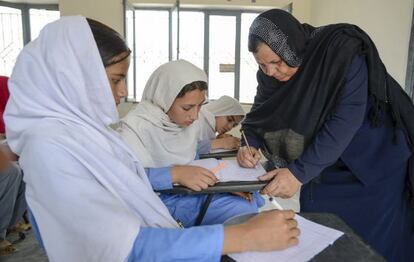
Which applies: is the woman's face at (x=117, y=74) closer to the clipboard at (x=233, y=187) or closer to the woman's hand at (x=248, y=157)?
the clipboard at (x=233, y=187)

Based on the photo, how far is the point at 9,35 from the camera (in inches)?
219

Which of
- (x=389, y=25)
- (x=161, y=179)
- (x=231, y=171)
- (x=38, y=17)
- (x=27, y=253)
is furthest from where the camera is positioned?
(x=38, y=17)

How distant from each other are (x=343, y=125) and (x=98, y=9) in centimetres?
449

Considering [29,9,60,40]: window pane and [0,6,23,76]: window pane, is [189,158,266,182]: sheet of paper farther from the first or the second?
[29,9,60,40]: window pane

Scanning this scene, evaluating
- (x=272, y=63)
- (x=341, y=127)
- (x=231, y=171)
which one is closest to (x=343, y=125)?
(x=341, y=127)

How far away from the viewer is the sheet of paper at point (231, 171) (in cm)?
123

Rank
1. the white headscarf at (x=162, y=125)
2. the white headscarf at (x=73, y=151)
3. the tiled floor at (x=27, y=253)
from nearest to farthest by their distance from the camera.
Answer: the white headscarf at (x=73, y=151) < the white headscarf at (x=162, y=125) < the tiled floor at (x=27, y=253)

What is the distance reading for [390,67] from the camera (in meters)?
2.82

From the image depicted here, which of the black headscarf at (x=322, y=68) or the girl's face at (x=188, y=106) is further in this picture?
the girl's face at (x=188, y=106)

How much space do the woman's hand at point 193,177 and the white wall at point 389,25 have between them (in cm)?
215

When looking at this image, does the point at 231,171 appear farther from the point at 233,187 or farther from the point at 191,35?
the point at 191,35

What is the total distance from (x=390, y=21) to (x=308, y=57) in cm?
206

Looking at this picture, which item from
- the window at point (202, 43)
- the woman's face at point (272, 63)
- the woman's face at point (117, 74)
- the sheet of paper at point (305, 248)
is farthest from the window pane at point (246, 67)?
the sheet of paper at point (305, 248)

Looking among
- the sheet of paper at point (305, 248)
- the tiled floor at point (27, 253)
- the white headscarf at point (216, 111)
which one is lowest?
the tiled floor at point (27, 253)
